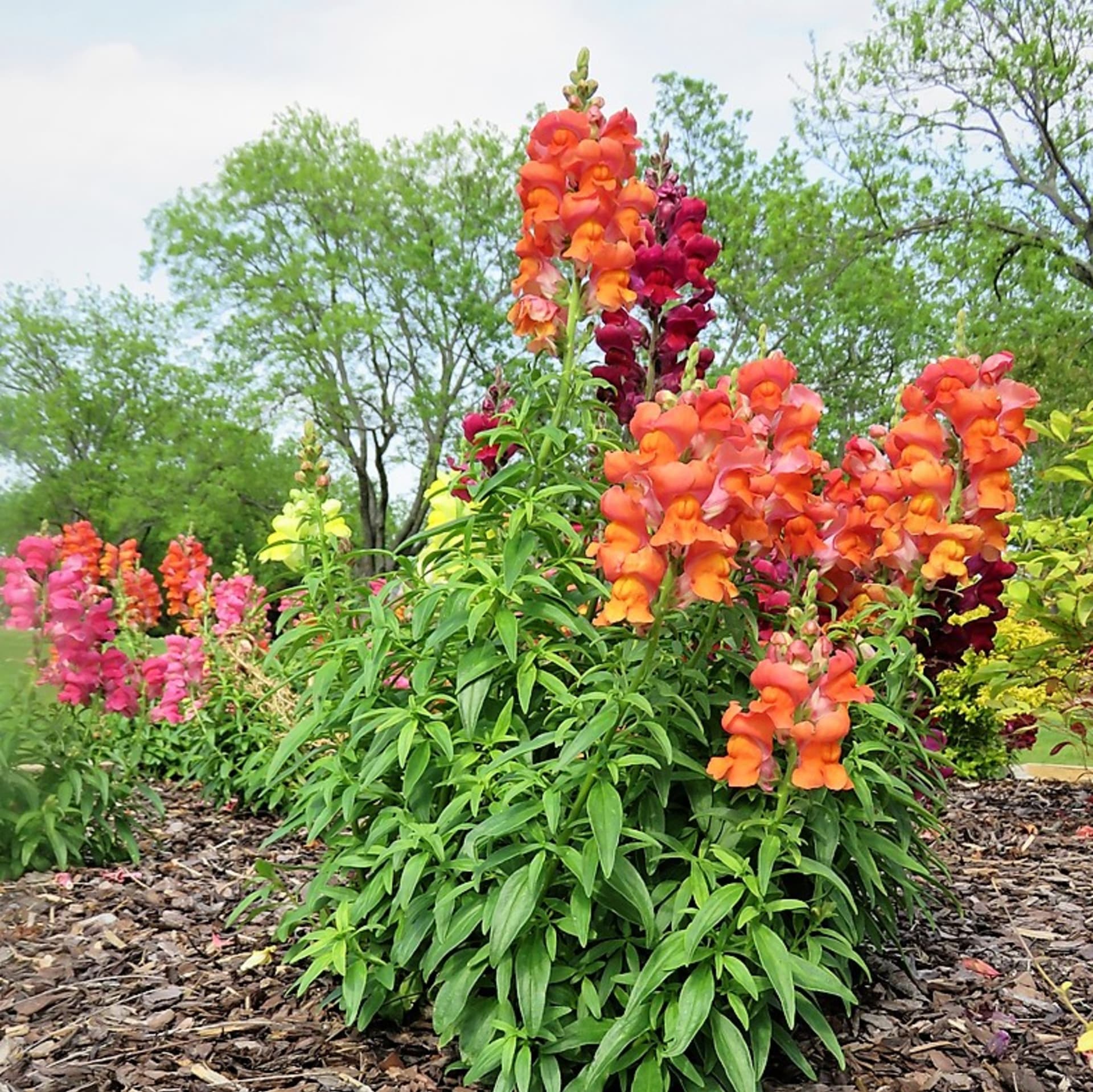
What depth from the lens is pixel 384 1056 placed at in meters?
2.25

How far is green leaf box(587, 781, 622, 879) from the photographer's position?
1.75 metres

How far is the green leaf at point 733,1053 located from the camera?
1840mm

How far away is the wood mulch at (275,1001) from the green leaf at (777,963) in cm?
46

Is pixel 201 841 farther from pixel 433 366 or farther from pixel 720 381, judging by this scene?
pixel 433 366

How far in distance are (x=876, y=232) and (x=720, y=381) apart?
16.1m

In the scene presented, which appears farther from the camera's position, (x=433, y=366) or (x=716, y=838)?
(x=433, y=366)

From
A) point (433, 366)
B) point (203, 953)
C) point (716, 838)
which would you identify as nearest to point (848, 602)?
point (716, 838)

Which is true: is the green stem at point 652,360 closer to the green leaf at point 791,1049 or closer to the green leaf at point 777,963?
the green leaf at point 777,963

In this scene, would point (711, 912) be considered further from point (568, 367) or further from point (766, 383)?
point (568, 367)

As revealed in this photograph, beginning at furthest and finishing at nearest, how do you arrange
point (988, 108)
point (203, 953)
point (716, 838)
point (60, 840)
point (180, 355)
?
point (180, 355)
point (988, 108)
point (60, 840)
point (203, 953)
point (716, 838)

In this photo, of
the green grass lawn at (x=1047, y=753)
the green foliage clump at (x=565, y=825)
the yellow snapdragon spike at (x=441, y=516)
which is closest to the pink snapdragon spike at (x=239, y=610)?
the yellow snapdragon spike at (x=441, y=516)

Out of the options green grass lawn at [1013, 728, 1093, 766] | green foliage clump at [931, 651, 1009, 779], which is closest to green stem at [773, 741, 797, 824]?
green foliage clump at [931, 651, 1009, 779]

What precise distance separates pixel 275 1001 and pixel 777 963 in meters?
1.28

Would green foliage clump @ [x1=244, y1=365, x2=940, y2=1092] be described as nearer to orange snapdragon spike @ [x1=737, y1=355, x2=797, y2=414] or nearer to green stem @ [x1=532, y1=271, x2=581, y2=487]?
green stem @ [x1=532, y1=271, x2=581, y2=487]
